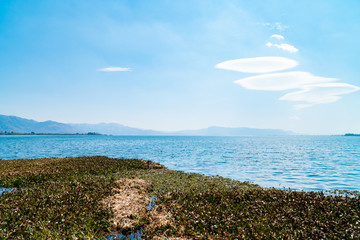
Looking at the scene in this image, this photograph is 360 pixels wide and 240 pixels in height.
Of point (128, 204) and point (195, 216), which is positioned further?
point (128, 204)

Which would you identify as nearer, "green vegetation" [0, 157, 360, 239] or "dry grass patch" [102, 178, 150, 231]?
"green vegetation" [0, 157, 360, 239]

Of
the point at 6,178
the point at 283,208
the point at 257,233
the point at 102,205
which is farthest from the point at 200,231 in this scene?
the point at 6,178

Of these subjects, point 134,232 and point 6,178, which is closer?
point 134,232

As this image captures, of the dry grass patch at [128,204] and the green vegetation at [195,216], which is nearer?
the green vegetation at [195,216]

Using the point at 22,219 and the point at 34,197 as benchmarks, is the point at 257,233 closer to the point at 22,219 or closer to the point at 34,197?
the point at 22,219

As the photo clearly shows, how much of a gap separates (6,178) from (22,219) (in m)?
15.7

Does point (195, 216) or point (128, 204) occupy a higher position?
point (195, 216)

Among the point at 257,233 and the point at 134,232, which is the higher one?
the point at 257,233

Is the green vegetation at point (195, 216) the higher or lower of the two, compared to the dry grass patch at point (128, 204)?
higher

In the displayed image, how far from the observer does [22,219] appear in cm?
1188

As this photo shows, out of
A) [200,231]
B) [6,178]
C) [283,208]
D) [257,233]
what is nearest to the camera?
[257,233]

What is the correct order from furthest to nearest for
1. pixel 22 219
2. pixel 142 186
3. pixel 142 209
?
1. pixel 142 186
2. pixel 142 209
3. pixel 22 219

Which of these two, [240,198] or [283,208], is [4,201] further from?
[283,208]

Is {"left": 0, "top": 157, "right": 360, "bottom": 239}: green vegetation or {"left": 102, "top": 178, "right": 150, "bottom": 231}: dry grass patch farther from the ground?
{"left": 0, "top": 157, "right": 360, "bottom": 239}: green vegetation
